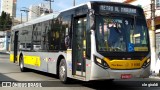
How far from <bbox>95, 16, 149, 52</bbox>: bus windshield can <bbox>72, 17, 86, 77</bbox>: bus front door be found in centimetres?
86

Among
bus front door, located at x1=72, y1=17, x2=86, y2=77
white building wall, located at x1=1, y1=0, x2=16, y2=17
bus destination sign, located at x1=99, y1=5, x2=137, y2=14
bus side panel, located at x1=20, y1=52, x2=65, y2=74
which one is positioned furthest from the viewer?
white building wall, located at x1=1, y1=0, x2=16, y2=17

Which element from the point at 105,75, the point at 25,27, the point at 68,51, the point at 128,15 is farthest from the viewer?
the point at 25,27

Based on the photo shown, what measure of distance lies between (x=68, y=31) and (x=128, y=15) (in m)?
2.60

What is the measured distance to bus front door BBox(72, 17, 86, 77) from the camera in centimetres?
1243

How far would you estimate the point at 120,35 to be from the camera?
39.1 feet

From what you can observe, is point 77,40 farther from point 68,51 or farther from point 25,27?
point 25,27

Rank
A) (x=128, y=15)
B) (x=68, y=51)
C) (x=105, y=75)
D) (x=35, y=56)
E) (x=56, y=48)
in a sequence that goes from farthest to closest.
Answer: (x=35, y=56), (x=56, y=48), (x=68, y=51), (x=128, y=15), (x=105, y=75)

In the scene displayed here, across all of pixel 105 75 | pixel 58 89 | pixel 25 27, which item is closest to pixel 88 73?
pixel 105 75

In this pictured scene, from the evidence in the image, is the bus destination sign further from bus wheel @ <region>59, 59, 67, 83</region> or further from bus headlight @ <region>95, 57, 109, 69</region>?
bus wheel @ <region>59, 59, 67, 83</region>

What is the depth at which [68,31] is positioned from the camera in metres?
13.7

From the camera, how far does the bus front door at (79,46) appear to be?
1243 centimetres

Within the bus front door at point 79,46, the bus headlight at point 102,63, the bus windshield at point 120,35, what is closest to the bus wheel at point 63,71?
the bus front door at point 79,46

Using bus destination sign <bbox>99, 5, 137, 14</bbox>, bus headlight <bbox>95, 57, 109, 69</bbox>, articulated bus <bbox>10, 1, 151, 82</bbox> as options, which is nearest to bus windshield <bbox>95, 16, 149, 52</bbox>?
articulated bus <bbox>10, 1, 151, 82</bbox>

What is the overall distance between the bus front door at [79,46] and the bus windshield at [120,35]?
2.81 feet
